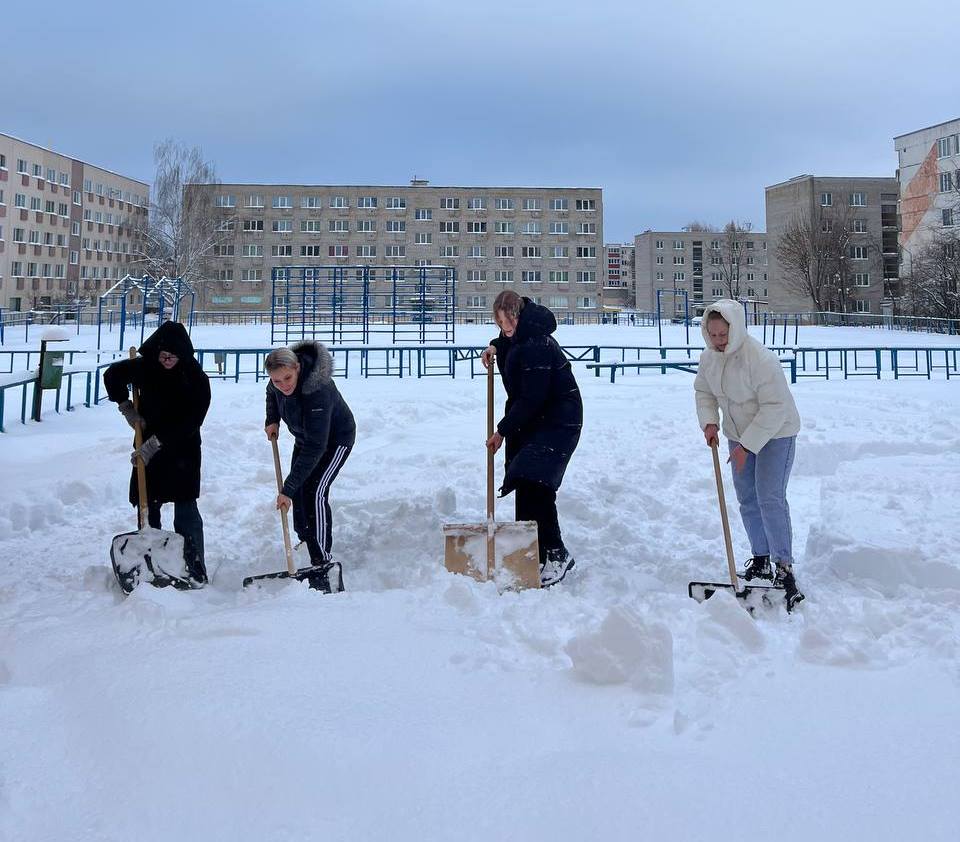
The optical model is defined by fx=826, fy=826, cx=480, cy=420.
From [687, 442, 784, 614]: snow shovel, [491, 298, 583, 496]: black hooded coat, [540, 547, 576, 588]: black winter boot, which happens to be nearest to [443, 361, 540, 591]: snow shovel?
[540, 547, 576, 588]: black winter boot

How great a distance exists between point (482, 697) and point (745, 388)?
6.63 feet

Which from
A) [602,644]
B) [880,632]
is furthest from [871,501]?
[602,644]

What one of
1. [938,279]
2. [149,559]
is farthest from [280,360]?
[938,279]

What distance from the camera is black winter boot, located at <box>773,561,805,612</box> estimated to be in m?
3.50

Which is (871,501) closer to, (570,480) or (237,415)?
(570,480)

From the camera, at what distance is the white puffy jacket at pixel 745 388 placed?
3.70 metres

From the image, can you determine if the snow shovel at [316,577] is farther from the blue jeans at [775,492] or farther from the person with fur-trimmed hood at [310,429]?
the blue jeans at [775,492]

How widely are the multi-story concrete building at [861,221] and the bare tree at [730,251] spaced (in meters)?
8.74

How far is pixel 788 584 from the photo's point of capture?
3643 millimetres

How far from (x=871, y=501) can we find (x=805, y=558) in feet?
4.06

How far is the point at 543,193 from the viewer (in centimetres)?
5994

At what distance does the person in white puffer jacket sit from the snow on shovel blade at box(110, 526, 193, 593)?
2.57 meters

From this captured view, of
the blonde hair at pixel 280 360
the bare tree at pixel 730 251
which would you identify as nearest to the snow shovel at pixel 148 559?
the blonde hair at pixel 280 360

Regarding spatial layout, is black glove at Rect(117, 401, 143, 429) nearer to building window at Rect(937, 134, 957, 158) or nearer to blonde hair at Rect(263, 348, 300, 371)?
blonde hair at Rect(263, 348, 300, 371)
